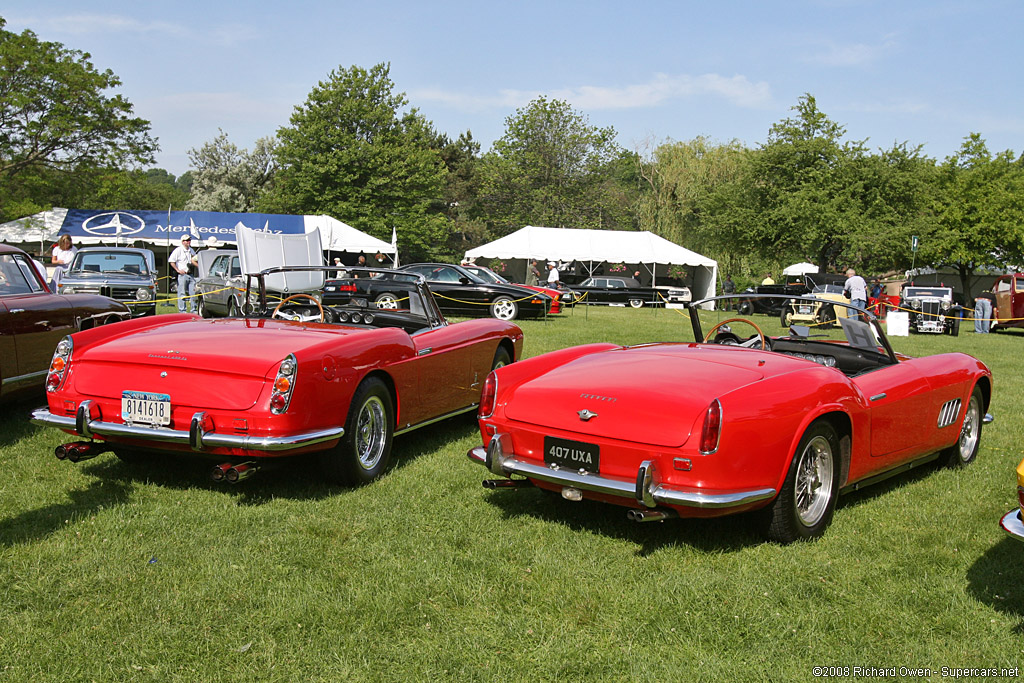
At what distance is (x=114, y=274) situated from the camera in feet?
53.4

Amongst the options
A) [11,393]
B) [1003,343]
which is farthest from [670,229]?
[11,393]

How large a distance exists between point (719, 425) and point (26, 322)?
18.2 feet

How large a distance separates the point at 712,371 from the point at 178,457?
11.8 feet

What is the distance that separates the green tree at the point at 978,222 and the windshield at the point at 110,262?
36370 mm

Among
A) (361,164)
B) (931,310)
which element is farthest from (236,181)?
(931,310)

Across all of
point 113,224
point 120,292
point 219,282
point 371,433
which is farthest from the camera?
point 113,224

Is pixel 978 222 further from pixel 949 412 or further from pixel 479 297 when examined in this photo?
pixel 949 412

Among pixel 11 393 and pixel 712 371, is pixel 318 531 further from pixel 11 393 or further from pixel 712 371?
pixel 11 393

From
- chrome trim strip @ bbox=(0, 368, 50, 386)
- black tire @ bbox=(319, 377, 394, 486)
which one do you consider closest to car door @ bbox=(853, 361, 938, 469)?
black tire @ bbox=(319, 377, 394, 486)

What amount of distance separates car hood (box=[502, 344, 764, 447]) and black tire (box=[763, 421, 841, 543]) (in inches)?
18.1

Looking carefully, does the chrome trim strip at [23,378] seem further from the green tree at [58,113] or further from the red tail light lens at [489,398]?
the green tree at [58,113]

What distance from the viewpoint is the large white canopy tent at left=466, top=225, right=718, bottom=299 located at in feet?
117

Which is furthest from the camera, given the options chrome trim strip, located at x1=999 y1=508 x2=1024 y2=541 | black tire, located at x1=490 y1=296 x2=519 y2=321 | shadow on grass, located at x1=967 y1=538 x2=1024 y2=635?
black tire, located at x1=490 y1=296 x2=519 y2=321

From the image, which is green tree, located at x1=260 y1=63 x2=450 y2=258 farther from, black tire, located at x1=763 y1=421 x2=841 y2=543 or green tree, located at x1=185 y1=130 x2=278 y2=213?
black tire, located at x1=763 y1=421 x2=841 y2=543
